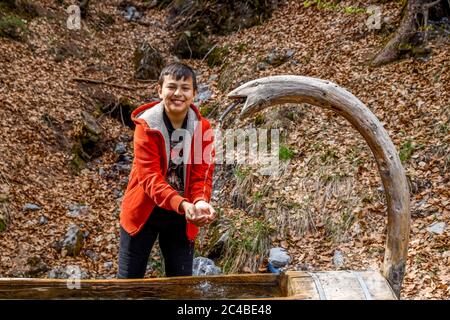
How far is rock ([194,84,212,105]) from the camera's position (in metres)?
9.50

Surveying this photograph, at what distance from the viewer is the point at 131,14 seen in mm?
13562

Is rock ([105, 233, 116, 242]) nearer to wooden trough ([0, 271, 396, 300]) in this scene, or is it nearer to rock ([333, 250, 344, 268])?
rock ([333, 250, 344, 268])

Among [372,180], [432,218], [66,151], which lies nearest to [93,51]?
[66,151]

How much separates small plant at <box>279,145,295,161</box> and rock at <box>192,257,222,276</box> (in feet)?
6.55

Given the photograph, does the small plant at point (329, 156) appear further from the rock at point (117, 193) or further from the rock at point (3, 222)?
the rock at point (3, 222)

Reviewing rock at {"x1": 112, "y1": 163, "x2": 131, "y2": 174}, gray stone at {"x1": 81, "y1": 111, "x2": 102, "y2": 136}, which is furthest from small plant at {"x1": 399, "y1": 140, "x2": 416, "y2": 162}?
gray stone at {"x1": 81, "y1": 111, "x2": 102, "y2": 136}

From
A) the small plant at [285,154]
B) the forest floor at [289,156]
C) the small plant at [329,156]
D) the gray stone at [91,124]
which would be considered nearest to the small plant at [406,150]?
the forest floor at [289,156]

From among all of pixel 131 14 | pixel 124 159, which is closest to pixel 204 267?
pixel 124 159

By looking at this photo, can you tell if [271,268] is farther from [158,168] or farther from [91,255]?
[158,168]

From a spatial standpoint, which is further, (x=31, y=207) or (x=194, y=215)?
(x=31, y=207)

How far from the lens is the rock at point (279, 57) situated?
9586 millimetres

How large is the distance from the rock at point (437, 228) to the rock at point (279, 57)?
16.8 feet

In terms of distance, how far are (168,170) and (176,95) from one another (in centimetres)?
48

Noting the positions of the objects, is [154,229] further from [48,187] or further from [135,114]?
[48,187]
